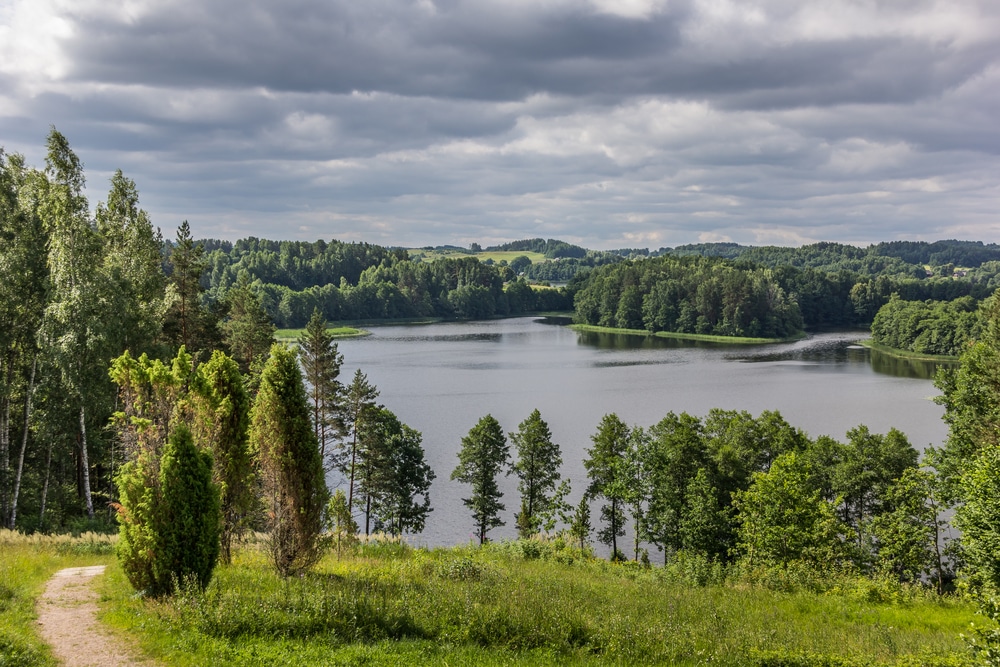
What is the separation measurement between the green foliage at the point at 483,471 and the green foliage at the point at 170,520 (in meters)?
21.8

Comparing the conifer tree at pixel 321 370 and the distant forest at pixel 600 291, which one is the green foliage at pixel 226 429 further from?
the distant forest at pixel 600 291

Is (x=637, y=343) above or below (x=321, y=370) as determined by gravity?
below

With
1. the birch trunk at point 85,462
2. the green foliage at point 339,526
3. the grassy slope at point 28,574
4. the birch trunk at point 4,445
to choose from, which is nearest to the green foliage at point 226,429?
the green foliage at point 339,526

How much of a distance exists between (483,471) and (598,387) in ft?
119

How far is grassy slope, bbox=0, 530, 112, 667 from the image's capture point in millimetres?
10188

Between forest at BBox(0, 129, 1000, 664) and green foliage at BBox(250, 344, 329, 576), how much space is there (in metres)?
0.04

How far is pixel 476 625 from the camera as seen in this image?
12336 mm

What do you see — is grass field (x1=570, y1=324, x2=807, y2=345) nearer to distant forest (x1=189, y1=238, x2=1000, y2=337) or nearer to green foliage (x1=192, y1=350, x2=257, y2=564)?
distant forest (x1=189, y1=238, x2=1000, y2=337)

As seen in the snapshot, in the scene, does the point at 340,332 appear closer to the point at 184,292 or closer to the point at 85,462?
the point at 184,292

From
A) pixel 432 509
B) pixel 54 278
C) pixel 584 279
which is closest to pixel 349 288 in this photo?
pixel 584 279

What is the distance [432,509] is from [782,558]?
17691 mm

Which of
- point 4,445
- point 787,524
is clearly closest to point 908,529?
point 787,524

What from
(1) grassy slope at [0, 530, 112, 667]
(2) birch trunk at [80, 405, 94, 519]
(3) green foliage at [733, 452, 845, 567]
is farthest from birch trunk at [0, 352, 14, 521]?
(3) green foliage at [733, 452, 845, 567]

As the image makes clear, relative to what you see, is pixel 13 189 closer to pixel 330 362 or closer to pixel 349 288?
pixel 330 362
